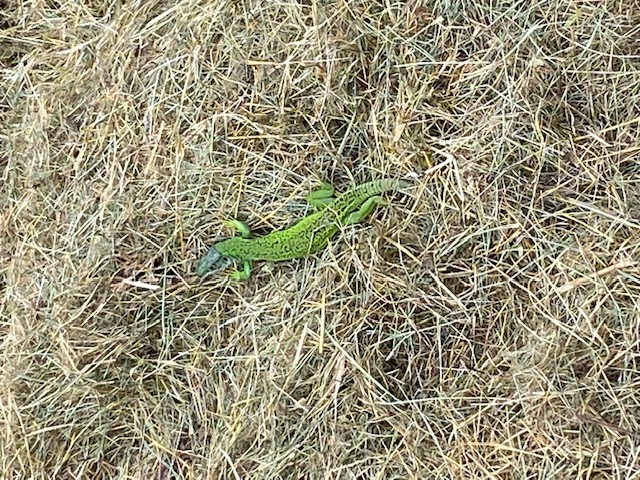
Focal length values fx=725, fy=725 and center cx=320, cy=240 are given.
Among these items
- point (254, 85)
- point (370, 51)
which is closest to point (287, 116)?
point (254, 85)

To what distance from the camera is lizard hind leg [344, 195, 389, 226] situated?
279cm

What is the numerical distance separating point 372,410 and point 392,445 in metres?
0.15

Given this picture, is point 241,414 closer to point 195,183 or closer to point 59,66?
point 195,183

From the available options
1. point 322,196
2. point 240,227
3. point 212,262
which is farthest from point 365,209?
point 212,262

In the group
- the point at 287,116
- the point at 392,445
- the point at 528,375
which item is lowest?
the point at 392,445

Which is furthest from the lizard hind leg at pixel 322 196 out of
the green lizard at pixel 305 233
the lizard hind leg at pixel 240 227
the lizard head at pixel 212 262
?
the lizard head at pixel 212 262

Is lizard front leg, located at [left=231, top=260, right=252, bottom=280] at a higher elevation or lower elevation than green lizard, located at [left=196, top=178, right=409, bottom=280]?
lower

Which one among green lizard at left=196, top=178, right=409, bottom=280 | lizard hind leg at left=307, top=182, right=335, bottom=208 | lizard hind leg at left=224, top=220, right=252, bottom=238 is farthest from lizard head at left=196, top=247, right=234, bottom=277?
lizard hind leg at left=307, top=182, right=335, bottom=208

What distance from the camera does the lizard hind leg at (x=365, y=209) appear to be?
2793 mm

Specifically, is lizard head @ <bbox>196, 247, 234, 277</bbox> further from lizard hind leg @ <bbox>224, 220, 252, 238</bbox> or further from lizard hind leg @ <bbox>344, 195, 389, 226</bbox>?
lizard hind leg @ <bbox>344, 195, 389, 226</bbox>

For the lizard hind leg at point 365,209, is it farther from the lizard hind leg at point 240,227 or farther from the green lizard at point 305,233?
the lizard hind leg at point 240,227

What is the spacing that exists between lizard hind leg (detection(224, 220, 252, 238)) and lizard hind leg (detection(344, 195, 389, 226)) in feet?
1.36

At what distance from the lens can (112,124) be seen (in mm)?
3012

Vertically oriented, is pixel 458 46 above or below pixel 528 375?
above
